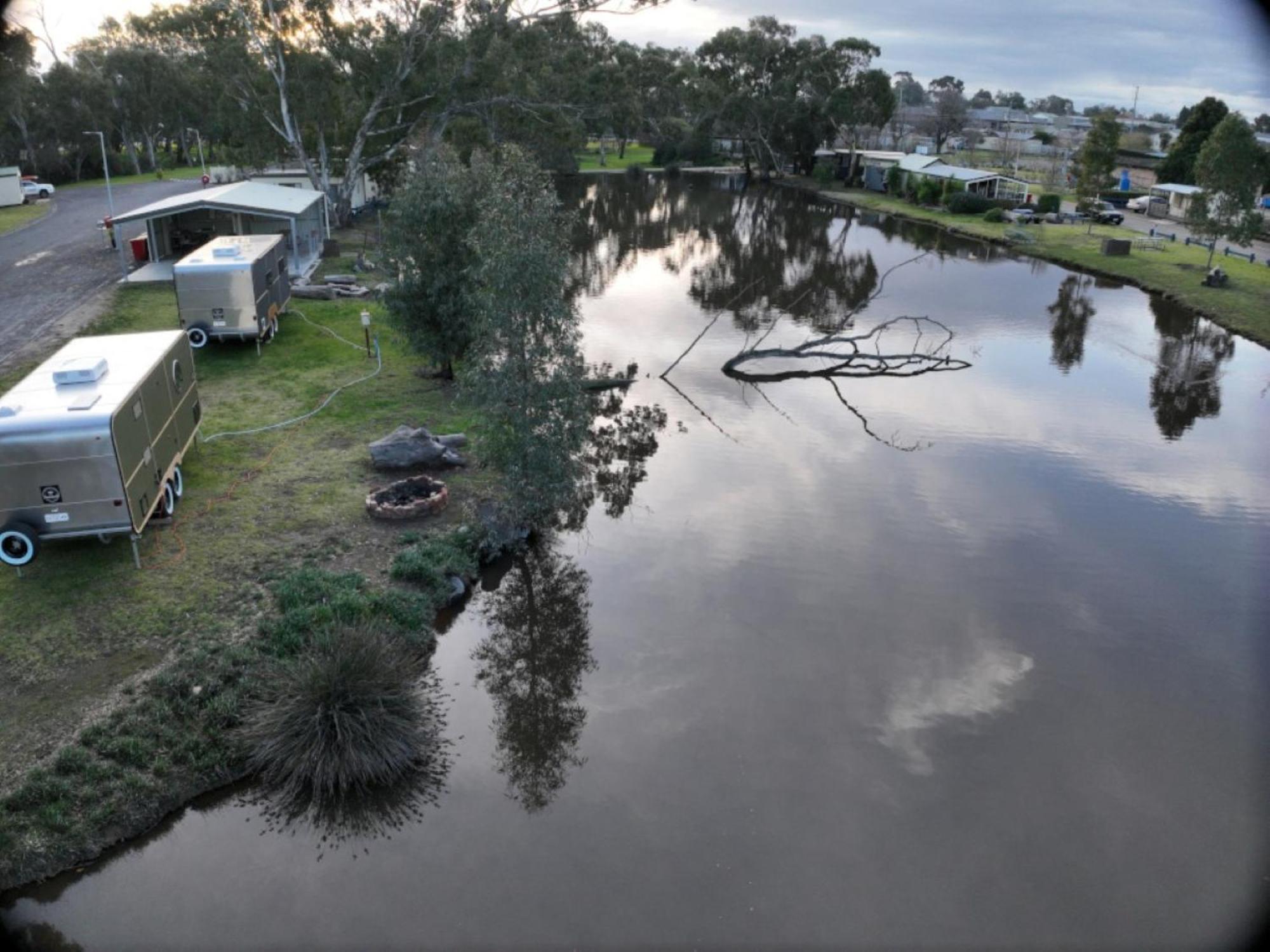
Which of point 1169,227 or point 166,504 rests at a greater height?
point 1169,227

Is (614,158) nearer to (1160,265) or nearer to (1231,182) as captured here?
(1160,265)

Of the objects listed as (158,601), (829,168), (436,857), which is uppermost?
(829,168)

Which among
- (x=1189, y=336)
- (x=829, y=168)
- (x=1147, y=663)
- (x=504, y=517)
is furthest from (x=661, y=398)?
(x=829, y=168)

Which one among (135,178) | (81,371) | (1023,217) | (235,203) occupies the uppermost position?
(235,203)

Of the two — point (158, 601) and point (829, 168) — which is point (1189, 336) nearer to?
point (158, 601)

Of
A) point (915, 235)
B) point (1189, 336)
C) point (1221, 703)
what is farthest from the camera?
point (915, 235)

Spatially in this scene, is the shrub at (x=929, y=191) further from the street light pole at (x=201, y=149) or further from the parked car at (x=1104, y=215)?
the street light pole at (x=201, y=149)

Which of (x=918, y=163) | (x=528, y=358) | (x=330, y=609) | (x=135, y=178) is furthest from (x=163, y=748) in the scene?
(x=918, y=163)

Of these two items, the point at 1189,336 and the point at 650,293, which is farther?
the point at 650,293
